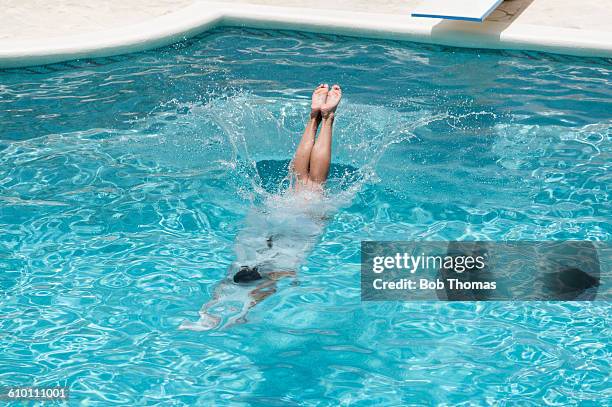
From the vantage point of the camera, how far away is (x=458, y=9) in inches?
355

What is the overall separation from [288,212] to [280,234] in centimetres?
25

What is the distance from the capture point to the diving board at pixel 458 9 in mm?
8797

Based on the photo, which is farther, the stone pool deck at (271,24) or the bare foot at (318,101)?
the stone pool deck at (271,24)

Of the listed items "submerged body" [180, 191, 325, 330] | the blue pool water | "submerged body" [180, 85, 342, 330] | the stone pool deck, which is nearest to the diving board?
the stone pool deck

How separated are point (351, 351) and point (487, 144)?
3.00m

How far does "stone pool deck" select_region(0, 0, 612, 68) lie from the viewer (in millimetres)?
9008

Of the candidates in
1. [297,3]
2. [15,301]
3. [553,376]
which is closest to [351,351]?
[553,376]

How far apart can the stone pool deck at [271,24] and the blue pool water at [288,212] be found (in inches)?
6.1

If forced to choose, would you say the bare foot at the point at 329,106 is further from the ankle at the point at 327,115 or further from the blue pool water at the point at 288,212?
the blue pool water at the point at 288,212

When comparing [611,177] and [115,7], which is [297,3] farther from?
[611,177]

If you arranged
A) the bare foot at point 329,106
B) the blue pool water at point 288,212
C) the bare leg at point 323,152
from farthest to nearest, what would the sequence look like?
1. the bare foot at point 329,106
2. the bare leg at point 323,152
3. the blue pool water at point 288,212

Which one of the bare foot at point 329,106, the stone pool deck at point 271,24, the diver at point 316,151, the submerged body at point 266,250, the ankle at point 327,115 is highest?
the stone pool deck at point 271,24

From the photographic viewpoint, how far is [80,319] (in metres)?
5.42

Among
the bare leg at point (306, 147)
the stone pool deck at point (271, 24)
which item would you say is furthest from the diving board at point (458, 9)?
the bare leg at point (306, 147)
